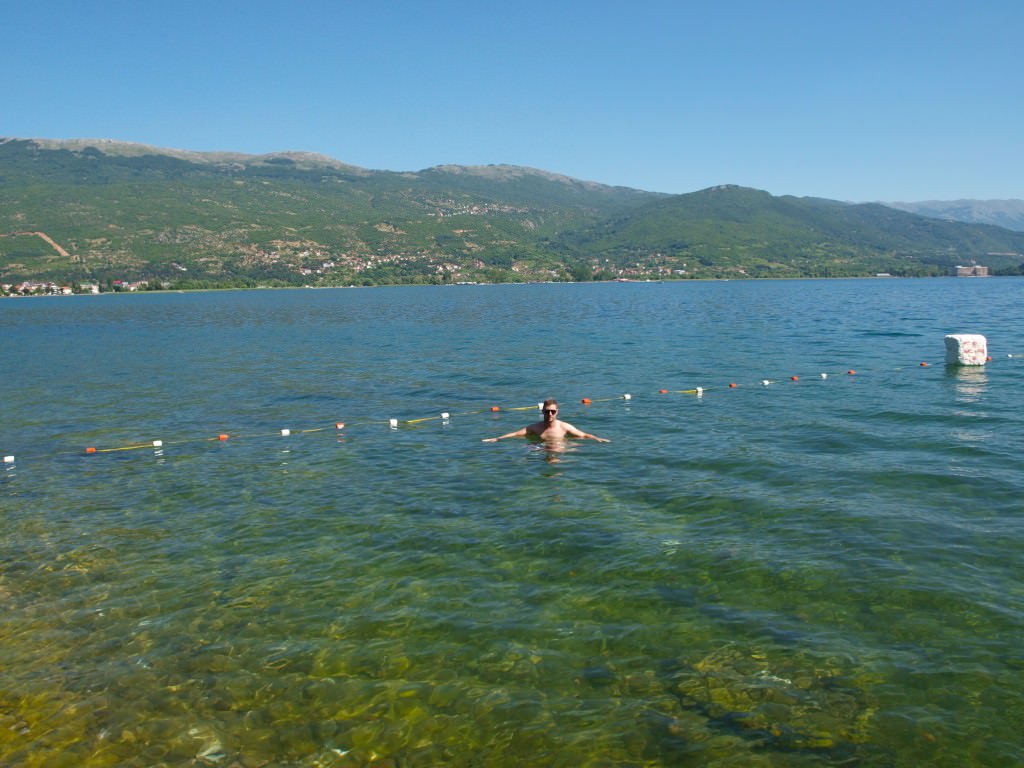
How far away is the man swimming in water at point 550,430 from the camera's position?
20031 millimetres

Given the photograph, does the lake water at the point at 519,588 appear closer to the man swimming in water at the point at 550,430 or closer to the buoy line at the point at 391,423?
the buoy line at the point at 391,423

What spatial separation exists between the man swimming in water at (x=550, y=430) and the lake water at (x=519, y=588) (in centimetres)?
41

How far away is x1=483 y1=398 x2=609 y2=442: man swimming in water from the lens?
2003 cm

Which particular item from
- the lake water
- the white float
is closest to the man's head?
the lake water

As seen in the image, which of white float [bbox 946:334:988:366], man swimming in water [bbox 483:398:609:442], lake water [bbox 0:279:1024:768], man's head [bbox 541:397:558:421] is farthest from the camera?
white float [bbox 946:334:988:366]

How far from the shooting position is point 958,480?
1562 centimetres

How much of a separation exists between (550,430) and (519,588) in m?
9.65

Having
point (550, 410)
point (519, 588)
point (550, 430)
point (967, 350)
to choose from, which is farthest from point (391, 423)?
point (967, 350)

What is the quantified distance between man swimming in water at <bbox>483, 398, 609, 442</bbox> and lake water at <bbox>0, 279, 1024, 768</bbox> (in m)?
0.41

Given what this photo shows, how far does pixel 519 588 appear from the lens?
10.7 metres

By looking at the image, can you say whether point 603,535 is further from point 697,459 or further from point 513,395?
point 513,395

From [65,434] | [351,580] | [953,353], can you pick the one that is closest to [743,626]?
[351,580]

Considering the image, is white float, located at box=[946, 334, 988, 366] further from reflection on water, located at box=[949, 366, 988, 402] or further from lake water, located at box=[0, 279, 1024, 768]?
lake water, located at box=[0, 279, 1024, 768]

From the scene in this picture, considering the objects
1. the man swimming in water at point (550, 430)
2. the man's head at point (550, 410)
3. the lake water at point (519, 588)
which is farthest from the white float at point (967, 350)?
the man's head at point (550, 410)
